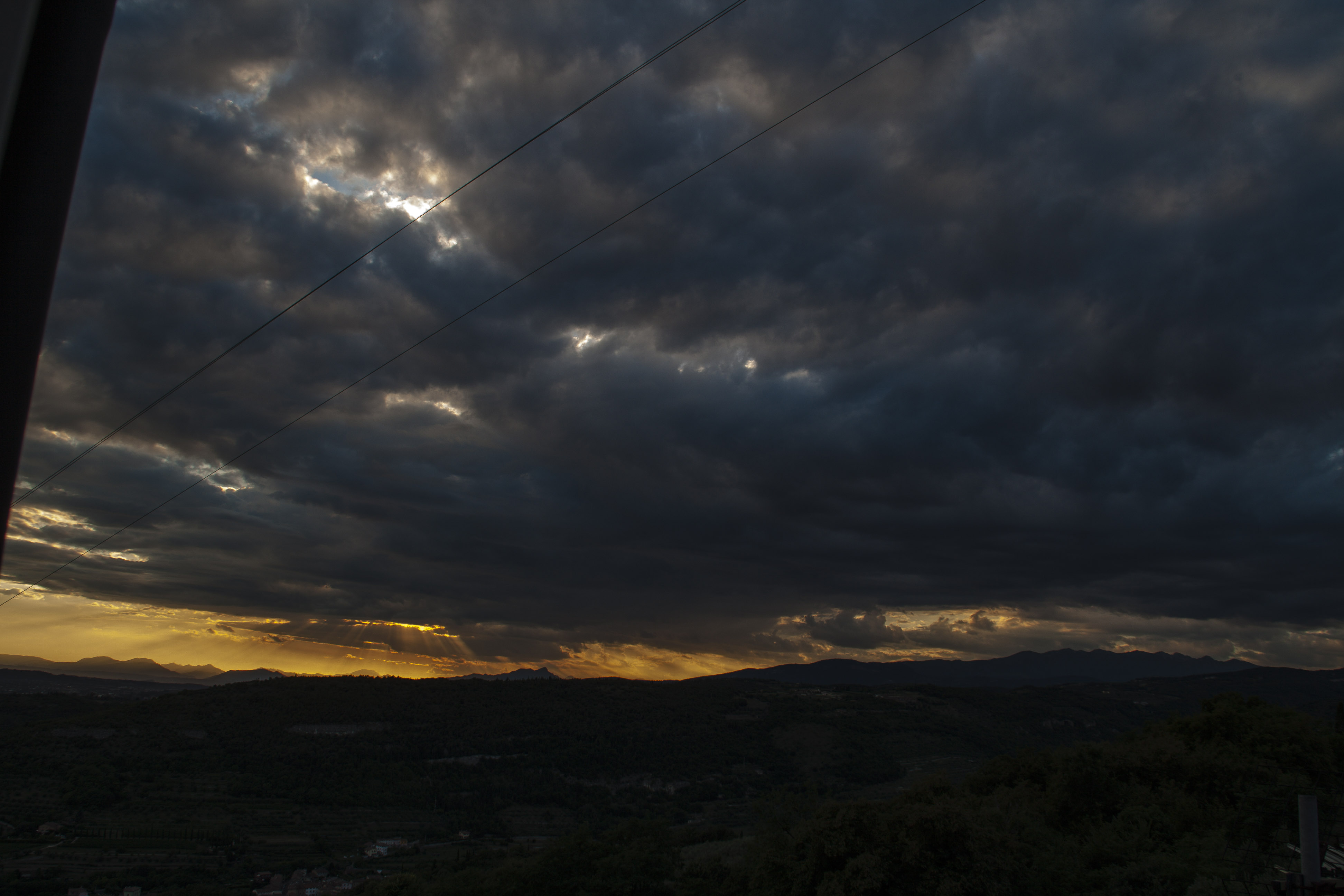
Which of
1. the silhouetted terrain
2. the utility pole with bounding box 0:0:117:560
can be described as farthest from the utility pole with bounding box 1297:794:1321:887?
the utility pole with bounding box 0:0:117:560

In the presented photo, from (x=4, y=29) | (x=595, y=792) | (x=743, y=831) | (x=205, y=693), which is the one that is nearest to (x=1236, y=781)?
(x=743, y=831)

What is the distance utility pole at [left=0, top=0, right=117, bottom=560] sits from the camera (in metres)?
2.37

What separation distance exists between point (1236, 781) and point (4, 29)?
81.0 meters

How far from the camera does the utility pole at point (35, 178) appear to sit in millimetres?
2371

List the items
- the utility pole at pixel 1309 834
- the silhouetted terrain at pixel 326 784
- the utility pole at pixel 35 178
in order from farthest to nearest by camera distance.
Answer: the silhouetted terrain at pixel 326 784 < the utility pole at pixel 1309 834 < the utility pole at pixel 35 178

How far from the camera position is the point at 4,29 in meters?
2.08

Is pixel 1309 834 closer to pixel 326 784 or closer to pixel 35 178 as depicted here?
pixel 35 178

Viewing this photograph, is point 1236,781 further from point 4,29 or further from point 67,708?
point 67,708

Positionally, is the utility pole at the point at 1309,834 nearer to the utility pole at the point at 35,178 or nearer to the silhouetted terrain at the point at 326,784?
the silhouetted terrain at the point at 326,784

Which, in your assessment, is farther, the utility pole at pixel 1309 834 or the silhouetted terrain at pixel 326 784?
the silhouetted terrain at pixel 326 784

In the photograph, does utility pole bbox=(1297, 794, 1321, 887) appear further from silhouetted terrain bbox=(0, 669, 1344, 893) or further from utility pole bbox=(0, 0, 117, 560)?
utility pole bbox=(0, 0, 117, 560)

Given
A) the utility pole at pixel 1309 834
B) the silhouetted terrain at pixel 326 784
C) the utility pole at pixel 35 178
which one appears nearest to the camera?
the utility pole at pixel 35 178

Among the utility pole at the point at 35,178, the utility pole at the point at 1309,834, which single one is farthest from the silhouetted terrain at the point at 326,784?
the utility pole at the point at 35,178

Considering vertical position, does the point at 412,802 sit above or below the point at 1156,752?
below
